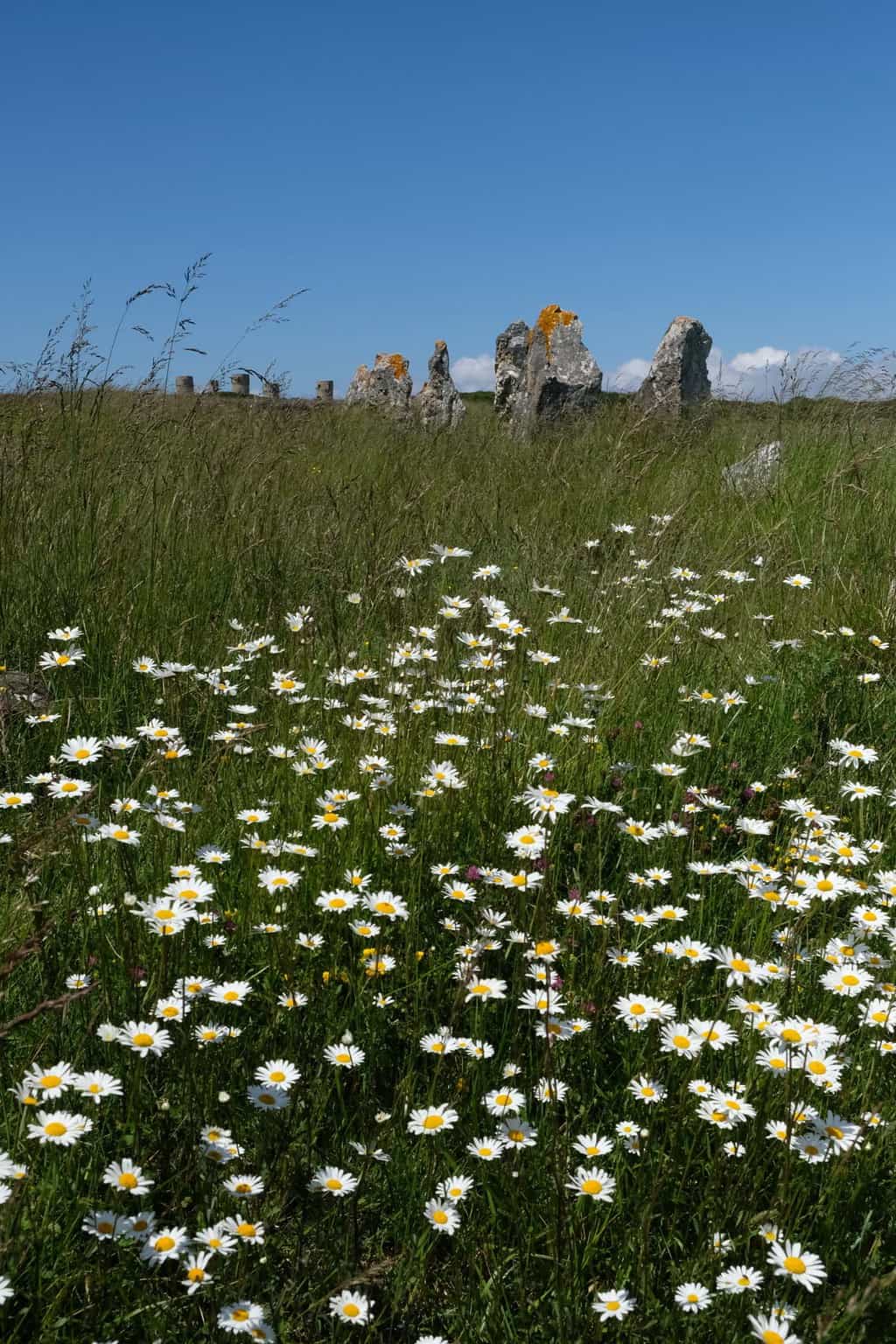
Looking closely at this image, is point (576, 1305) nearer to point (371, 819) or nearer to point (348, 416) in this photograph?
point (371, 819)

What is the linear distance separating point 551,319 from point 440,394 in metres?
2.89

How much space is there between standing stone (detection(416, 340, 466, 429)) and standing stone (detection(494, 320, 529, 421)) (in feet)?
2.17

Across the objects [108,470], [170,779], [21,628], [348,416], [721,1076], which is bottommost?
[721,1076]

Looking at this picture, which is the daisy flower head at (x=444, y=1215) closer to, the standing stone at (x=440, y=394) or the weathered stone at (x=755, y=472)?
the weathered stone at (x=755, y=472)

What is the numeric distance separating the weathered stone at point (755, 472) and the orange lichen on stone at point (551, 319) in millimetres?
5381

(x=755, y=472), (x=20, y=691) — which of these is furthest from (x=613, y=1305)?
(x=755, y=472)

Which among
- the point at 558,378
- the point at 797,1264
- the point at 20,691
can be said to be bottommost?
the point at 797,1264

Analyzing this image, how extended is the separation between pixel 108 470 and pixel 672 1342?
182 inches

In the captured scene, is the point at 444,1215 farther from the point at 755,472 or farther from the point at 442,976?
the point at 755,472

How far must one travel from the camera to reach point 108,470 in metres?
5.05

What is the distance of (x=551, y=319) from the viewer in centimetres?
1261

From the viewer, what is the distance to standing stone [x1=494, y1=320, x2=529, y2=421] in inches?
574

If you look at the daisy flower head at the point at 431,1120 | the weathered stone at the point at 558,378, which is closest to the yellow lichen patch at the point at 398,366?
the weathered stone at the point at 558,378

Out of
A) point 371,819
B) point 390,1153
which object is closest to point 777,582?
point 371,819
